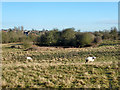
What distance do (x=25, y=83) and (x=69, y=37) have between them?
42.3 m

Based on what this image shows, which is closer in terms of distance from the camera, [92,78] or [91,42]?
[92,78]

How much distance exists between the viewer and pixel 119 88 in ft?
32.3

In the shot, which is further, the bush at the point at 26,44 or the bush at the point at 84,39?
the bush at the point at 84,39

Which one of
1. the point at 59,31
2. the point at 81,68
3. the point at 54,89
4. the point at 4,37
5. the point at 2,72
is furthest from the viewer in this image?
the point at 4,37

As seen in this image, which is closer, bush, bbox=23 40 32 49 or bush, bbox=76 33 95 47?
bush, bbox=23 40 32 49

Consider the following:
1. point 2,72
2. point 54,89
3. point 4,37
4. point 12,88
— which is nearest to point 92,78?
point 54,89

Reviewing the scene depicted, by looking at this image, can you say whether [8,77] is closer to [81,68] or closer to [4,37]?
[81,68]

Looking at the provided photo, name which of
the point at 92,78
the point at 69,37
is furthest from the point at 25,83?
the point at 69,37

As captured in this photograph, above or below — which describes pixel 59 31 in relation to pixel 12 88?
above

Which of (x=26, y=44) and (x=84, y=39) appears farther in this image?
(x=84, y=39)

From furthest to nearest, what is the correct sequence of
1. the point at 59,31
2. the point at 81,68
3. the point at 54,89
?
the point at 59,31 < the point at 81,68 < the point at 54,89

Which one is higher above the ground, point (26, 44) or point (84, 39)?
point (84, 39)

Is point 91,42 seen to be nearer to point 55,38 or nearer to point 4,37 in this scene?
point 55,38

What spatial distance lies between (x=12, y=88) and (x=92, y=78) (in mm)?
5451
